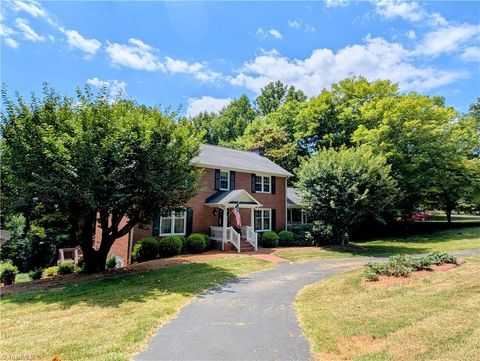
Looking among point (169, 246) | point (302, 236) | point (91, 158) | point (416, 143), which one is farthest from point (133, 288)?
point (416, 143)

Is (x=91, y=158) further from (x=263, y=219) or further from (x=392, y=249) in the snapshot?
(x=392, y=249)

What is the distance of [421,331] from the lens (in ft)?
19.1

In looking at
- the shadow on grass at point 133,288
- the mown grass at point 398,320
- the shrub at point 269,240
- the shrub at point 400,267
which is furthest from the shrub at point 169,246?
→ the shrub at point 400,267

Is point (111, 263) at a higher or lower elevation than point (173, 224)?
lower

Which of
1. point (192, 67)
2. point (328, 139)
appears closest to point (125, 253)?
point (192, 67)

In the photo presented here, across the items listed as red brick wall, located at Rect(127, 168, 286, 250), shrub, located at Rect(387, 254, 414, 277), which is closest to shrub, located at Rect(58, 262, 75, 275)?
red brick wall, located at Rect(127, 168, 286, 250)

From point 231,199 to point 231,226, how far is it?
79.3 inches

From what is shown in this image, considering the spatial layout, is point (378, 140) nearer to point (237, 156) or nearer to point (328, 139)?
point (328, 139)

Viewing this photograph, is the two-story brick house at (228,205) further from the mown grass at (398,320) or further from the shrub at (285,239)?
the mown grass at (398,320)

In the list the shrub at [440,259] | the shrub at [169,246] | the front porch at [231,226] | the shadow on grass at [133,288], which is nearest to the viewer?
the shadow on grass at [133,288]

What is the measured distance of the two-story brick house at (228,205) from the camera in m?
19.1

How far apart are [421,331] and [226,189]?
16.9 meters

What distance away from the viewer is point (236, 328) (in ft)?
21.5

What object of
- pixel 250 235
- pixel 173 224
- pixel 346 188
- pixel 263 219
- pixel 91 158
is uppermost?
pixel 91 158
